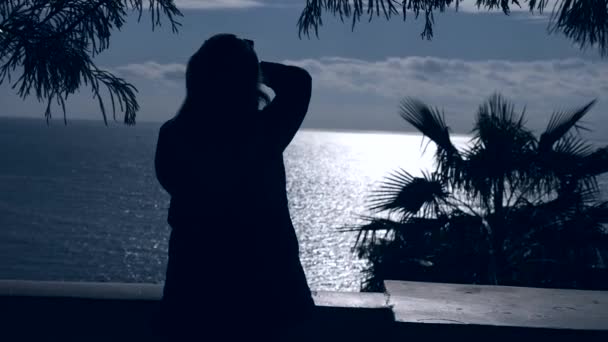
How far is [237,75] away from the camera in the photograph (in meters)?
1.92

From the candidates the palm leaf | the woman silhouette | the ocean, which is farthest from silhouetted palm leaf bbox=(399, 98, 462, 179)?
the ocean

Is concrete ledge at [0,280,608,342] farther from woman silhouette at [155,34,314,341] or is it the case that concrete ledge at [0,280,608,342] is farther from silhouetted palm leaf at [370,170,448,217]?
silhouetted palm leaf at [370,170,448,217]

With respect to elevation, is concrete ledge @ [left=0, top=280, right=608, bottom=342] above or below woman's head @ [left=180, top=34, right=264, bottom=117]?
below

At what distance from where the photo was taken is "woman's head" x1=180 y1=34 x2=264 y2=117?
1916 millimetres

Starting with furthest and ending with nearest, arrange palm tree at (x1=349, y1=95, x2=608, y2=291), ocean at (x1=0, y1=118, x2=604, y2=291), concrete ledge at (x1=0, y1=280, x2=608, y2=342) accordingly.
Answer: ocean at (x1=0, y1=118, x2=604, y2=291) < palm tree at (x1=349, y1=95, x2=608, y2=291) < concrete ledge at (x1=0, y1=280, x2=608, y2=342)

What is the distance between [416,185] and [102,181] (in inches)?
3445

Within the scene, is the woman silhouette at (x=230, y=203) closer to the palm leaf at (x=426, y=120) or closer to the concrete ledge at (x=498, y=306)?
the concrete ledge at (x=498, y=306)

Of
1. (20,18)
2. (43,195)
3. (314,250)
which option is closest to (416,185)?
(20,18)

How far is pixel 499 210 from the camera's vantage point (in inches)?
259

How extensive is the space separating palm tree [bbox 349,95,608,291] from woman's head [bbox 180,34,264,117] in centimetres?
458

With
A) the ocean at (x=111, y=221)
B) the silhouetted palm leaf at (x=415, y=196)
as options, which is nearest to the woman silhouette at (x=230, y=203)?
the silhouetted palm leaf at (x=415, y=196)

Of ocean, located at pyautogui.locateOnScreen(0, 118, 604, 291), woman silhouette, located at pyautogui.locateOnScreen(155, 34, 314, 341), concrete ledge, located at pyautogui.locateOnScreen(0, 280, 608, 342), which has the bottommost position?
ocean, located at pyautogui.locateOnScreen(0, 118, 604, 291)

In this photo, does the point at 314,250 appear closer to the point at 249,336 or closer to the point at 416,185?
the point at 416,185

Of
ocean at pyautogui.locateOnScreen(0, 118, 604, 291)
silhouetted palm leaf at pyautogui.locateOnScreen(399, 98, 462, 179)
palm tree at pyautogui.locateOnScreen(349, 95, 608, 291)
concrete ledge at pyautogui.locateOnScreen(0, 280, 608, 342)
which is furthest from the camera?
ocean at pyautogui.locateOnScreen(0, 118, 604, 291)
